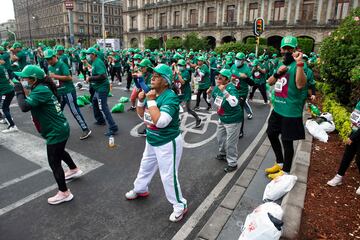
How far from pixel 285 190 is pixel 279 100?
4.96ft

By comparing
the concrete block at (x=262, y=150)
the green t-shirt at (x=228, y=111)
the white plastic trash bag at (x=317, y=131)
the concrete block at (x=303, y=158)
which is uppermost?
the green t-shirt at (x=228, y=111)

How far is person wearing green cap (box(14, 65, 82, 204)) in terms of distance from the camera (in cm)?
343

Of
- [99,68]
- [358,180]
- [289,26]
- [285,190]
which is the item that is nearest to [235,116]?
[285,190]

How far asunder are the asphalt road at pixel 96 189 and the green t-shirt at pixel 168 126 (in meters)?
1.11

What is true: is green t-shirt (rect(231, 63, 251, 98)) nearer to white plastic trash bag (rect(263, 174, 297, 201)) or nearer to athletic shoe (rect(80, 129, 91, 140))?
white plastic trash bag (rect(263, 174, 297, 201))

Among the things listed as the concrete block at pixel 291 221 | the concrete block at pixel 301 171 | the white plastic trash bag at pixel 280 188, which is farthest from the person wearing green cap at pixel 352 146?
→ the white plastic trash bag at pixel 280 188

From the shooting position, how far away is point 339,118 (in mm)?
6277

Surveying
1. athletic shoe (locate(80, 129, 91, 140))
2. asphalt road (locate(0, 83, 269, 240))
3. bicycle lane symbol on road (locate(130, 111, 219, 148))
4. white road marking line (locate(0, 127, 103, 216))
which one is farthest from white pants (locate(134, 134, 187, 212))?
athletic shoe (locate(80, 129, 91, 140))

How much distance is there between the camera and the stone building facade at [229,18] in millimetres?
33031

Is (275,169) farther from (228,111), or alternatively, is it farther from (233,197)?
(228,111)

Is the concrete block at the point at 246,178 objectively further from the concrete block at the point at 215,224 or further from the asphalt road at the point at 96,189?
the concrete block at the point at 215,224

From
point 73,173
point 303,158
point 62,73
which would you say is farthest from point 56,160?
point 303,158

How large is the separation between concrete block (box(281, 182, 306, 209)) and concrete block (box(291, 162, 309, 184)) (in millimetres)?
232

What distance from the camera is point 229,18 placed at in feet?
133
